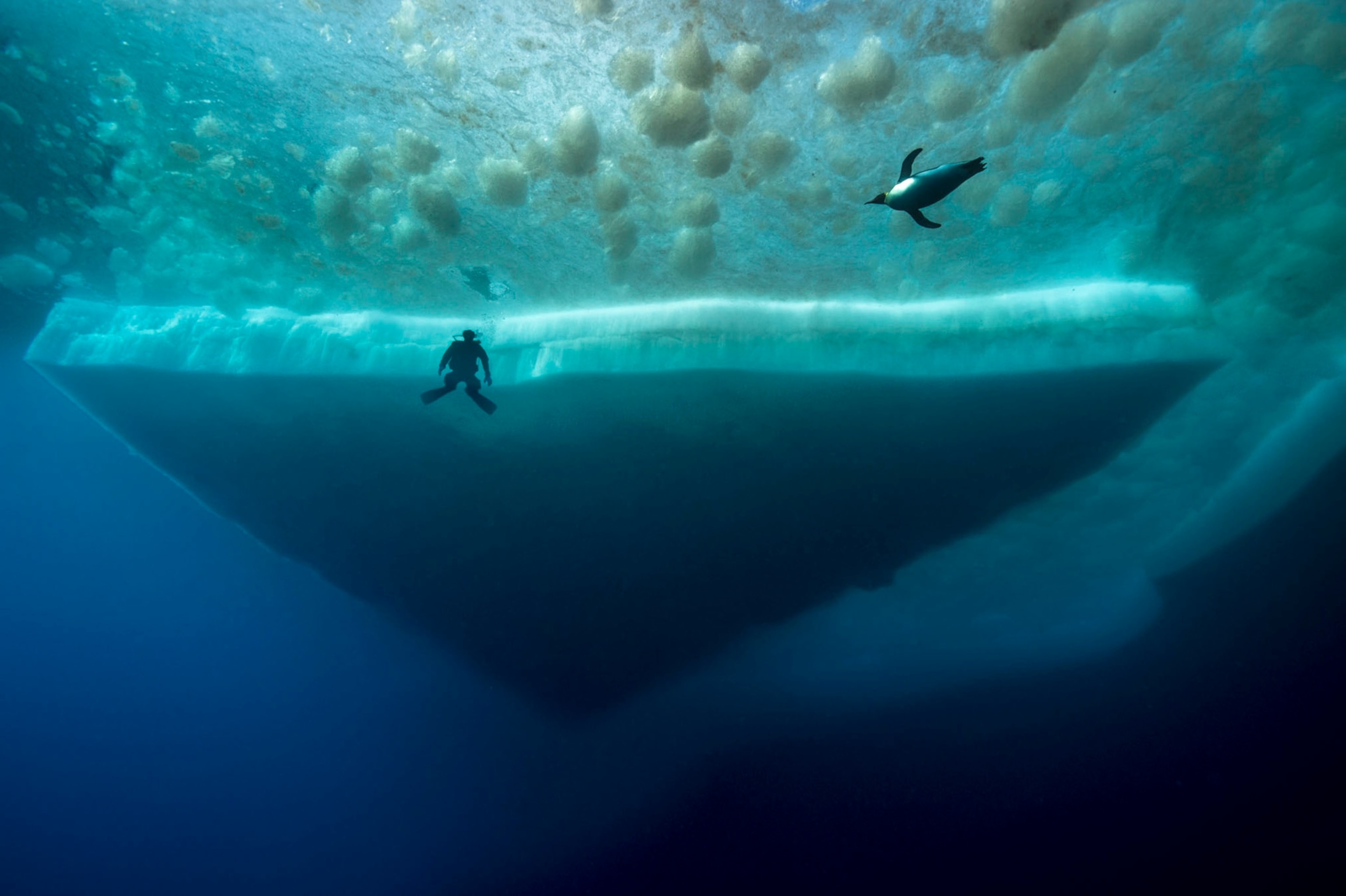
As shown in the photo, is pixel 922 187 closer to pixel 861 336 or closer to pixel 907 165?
pixel 907 165

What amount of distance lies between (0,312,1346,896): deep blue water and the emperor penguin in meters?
13.9

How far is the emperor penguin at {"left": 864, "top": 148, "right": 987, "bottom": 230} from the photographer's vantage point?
255 cm

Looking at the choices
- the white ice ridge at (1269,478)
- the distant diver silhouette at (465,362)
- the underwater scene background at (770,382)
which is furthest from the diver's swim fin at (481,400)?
the white ice ridge at (1269,478)

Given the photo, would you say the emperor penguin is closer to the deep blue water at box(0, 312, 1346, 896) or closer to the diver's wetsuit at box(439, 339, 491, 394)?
the diver's wetsuit at box(439, 339, 491, 394)

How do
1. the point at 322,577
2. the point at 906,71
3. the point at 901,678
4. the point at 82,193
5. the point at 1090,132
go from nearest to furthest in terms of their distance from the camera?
the point at 906,71, the point at 1090,132, the point at 82,193, the point at 322,577, the point at 901,678

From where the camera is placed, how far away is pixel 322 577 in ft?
47.2

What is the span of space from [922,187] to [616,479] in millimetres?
7368

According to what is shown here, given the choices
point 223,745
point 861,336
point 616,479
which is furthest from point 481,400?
point 223,745

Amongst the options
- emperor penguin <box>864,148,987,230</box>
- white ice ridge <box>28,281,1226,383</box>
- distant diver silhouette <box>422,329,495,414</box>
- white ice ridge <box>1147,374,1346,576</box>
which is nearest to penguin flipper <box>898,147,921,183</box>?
emperor penguin <box>864,148,987,230</box>

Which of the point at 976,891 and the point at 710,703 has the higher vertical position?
the point at 710,703

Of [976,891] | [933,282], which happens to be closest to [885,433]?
[933,282]

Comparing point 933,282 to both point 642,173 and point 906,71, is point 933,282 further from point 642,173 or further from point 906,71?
point 642,173

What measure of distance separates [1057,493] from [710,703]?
35.2 feet

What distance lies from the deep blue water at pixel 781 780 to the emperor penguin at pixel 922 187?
13854mm
